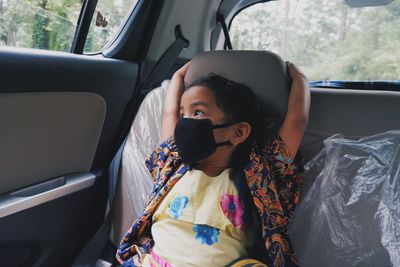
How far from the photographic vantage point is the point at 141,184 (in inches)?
58.1

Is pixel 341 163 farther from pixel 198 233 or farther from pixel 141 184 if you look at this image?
pixel 141 184

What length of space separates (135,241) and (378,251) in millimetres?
737

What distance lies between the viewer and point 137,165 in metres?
1.50

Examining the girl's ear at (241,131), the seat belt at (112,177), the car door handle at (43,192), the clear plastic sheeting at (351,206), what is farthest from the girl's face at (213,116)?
the car door handle at (43,192)

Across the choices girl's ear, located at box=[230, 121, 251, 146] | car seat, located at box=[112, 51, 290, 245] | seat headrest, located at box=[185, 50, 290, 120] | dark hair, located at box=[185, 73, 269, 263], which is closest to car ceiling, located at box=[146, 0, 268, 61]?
car seat, located at box=[112, 51, 290, 245]

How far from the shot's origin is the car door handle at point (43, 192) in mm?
1262

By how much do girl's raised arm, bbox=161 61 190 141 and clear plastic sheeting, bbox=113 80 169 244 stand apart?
0.09m

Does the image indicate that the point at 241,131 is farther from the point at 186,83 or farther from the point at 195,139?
the point at 186,83

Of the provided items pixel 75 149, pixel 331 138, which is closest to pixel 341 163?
pixel 331 138

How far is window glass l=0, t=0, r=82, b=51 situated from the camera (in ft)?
4.50

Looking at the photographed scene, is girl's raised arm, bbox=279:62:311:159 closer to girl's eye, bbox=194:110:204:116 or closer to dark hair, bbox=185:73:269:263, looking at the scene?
dark hair, bbox=185:73:269:263

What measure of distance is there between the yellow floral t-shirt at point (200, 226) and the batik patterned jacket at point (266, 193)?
6cm

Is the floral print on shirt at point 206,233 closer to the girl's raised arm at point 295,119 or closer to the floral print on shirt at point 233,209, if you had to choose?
the floral print on shirt at point 233,209

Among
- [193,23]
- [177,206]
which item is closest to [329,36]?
[193,23]
